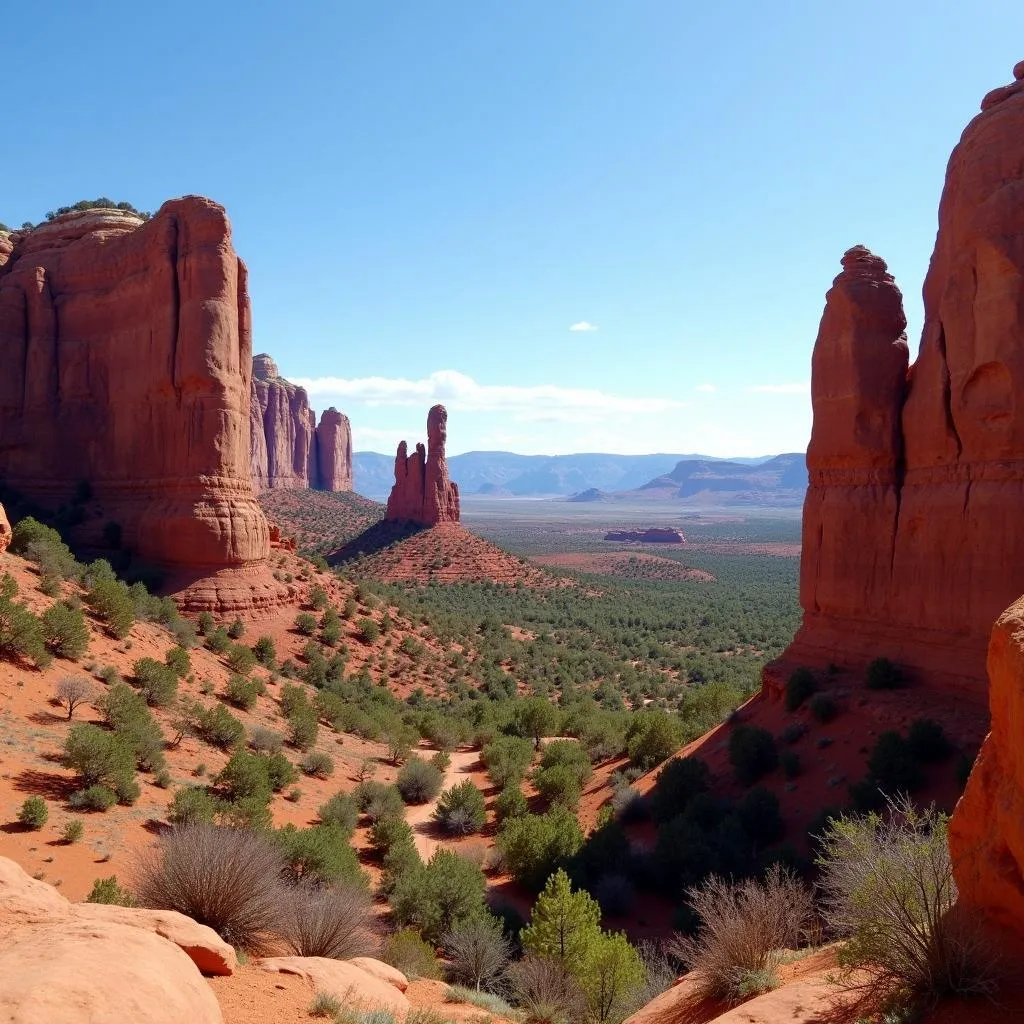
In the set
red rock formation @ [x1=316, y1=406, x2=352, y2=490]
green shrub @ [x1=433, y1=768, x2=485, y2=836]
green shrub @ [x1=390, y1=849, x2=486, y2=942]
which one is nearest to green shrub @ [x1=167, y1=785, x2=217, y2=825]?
green shrub @ [x1=390, y1=849, x2=486, y2=942]

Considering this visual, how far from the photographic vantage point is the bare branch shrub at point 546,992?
890 cm

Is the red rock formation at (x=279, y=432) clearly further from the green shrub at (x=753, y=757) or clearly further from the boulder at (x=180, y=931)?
the boulder at (x=180, y=931)

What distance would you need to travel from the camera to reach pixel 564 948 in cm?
1084

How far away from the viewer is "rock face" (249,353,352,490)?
107 metres

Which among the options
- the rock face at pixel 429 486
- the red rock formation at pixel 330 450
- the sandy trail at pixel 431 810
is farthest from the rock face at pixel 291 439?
the sandy trail at pixel 431 810

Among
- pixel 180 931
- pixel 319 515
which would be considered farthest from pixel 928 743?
pixel 319 515

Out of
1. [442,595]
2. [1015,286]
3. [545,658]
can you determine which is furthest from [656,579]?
[1015,286]

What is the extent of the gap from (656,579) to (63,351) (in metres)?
70.8

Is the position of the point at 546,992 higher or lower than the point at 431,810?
higher

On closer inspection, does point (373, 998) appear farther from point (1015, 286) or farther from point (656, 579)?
point (656, 579)

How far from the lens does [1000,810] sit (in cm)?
611

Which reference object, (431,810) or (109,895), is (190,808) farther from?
(431,810)

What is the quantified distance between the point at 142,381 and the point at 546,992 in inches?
1094

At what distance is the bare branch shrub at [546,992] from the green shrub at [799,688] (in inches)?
441
